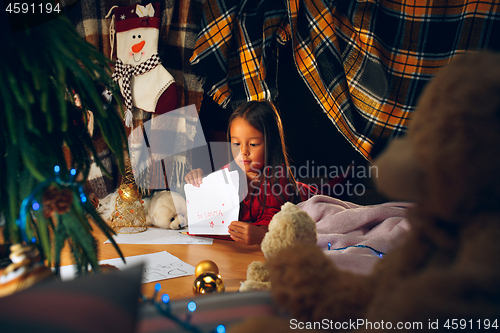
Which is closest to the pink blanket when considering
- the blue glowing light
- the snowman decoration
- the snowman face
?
the blue glowing light

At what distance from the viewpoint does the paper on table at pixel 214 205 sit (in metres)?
0.86

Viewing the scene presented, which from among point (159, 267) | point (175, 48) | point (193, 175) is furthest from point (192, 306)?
point (175, 48)

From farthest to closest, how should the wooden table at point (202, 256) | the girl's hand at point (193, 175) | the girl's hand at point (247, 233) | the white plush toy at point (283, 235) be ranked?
the girl's hand at point (193, 175) → the girl's hand at point (247, 233) → the wooden table at point (202, 256) → the white plush toy at point (283, 235)

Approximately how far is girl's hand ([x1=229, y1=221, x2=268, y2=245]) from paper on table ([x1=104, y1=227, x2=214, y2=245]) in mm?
68

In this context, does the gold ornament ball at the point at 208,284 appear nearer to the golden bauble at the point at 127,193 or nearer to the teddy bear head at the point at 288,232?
the teddy bear head at the point at 288,232

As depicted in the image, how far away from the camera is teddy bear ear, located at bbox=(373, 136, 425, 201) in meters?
0.18

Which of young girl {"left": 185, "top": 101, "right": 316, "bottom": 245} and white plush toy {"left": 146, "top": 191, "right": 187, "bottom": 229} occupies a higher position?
young girl {"left": 185, "top": 101, "right": 316, "bottom": 245}

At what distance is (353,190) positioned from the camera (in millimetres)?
1172

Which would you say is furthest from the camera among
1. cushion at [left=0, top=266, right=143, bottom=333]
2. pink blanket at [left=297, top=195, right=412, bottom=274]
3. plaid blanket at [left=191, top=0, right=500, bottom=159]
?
plaid blanket at [left=191, top=0, right=500, bottom=159]

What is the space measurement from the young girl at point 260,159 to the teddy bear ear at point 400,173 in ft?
2.79

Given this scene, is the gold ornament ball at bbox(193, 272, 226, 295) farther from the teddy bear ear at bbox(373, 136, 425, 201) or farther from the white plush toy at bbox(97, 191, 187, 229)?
the white plush toy at bbox(97, 191, 187, 229)

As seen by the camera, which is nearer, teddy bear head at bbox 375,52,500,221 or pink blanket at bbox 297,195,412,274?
teddy bear head at bbox 375,52,500,221

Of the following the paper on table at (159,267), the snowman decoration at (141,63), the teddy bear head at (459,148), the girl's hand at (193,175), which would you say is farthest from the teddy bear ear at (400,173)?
the snowman decoration at (141,63)

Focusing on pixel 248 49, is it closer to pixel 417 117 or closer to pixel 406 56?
pixel 406 56
